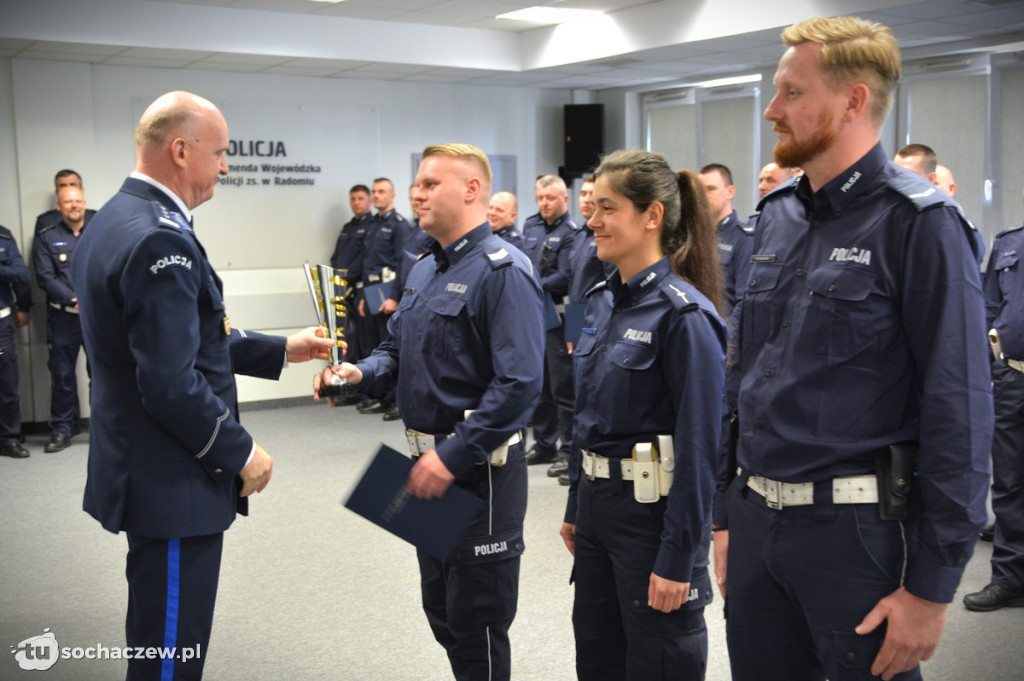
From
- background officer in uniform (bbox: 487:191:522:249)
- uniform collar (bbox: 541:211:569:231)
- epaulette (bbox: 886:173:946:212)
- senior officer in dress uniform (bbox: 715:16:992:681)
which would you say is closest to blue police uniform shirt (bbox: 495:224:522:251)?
background officer in uniform (bbox: 487:191:522:249)

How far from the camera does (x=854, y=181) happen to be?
1.75 m

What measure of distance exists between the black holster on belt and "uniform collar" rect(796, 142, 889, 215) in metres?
0.46

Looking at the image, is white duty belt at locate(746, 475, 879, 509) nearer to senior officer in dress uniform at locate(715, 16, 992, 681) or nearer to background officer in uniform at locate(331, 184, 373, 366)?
senior officer in dress uniform at locate(715, 16, 992, 681)

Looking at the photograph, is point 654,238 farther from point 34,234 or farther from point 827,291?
point 34,234

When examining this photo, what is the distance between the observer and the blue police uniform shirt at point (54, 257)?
7371mm

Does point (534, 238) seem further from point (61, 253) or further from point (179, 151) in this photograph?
point (179, 151)

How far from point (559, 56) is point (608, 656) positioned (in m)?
7.24

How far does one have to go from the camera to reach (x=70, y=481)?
249 inches

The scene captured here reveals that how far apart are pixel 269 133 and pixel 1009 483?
7.16 m

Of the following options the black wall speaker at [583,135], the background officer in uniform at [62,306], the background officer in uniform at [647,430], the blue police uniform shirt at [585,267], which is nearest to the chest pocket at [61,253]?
the background officer in uniform at [62,306]

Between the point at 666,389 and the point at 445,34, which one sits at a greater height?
the point at 445,34

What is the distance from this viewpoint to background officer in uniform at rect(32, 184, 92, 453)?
734 centimetres

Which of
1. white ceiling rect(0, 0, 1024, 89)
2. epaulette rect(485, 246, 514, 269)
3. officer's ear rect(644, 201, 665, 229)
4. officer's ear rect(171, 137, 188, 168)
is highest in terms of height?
white ceiling rect(0, 0, 1024, 89)

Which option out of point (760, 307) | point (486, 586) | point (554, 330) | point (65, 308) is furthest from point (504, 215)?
point (760, 307)
